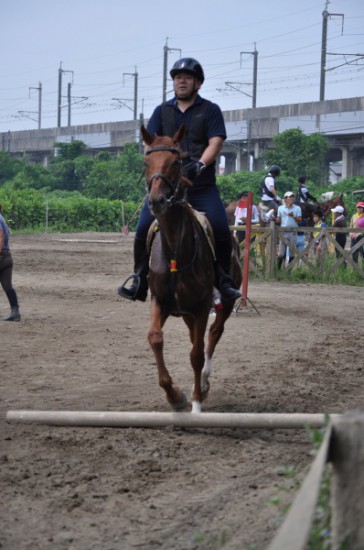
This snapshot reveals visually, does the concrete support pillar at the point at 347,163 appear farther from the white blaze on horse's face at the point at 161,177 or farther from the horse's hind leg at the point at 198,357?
the white blaze on horse's face at the point at 161,177

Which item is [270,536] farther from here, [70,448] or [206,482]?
[70,448]

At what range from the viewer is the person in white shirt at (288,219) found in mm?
22406

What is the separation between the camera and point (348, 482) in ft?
12.7

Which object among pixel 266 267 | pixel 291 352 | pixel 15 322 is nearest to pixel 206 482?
pixel 291 352

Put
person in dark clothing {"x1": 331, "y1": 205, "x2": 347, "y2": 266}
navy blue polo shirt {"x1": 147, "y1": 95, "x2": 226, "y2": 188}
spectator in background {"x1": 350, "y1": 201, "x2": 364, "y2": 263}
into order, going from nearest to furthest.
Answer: navy blue polo shirt {"x1": 147, "y1": 95, "x2": 226, "y2": 188} → spectator in background {"x1": 350, "y1": 201, "x2": 364, "y2": 263} → person in dark clothing {"x1": 331, "y1": 205, "x2": 347, "y2": 266}

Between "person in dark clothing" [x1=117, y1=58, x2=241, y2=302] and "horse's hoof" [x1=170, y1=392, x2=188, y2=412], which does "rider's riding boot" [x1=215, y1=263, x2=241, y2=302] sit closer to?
"person in dark clothing" [x1=117, y1=58, x2=241, y2=302]

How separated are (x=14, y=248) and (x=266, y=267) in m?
13.1

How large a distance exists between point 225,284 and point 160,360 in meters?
1.17

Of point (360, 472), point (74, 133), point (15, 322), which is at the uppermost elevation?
point (74, 133)

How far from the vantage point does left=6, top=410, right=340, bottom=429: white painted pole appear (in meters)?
6.50

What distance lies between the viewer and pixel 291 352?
11.8m

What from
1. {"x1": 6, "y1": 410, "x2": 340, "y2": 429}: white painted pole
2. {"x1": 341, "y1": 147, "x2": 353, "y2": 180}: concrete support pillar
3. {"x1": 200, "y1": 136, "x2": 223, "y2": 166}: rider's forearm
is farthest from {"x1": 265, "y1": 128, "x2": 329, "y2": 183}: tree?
{"x1": 6, "y1": 410, "x2": 340, "y2": 429}: white painted pole

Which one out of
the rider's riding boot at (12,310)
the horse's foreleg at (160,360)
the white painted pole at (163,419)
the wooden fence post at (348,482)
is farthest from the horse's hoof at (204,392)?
the rider's riding boot at (12,310)

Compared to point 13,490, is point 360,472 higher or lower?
higher
